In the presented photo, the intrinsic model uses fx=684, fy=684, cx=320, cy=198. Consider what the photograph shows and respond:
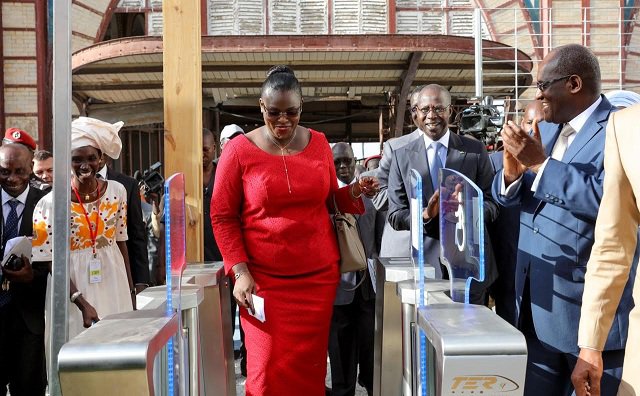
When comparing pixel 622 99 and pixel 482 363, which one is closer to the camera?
pixel 482 363

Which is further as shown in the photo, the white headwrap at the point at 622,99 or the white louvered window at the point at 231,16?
the white louvered window at the point at 231,16

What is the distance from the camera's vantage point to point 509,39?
1242 centimetres

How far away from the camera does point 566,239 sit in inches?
96.7

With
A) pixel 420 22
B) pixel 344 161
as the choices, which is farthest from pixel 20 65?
pixel 344 161

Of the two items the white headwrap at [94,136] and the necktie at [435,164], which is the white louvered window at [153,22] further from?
the necktie at [435,164]

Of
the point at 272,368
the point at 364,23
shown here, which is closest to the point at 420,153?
the point at 272,368

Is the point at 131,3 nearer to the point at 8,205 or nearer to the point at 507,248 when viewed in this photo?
the point at 8,205

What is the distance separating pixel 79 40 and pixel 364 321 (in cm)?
960

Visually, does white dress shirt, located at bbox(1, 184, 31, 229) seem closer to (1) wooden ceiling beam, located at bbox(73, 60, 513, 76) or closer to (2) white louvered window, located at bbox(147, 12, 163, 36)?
(1) wooden ceiling beam, located at bbox(73, 60, 513, 76)

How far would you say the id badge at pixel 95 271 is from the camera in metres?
3.48

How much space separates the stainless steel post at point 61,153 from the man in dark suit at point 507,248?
2.27m

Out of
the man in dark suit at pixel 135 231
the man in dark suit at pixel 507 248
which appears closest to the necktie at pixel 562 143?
the man in dark suit at pixel 507 248

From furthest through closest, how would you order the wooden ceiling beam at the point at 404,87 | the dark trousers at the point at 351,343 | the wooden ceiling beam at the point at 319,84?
the wooden ceiling beam at the point at 319,84
the wooden ceiling beam at the point at 404,87
the dark trousers at the point at 351,343

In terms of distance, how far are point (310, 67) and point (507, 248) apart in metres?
5.76
